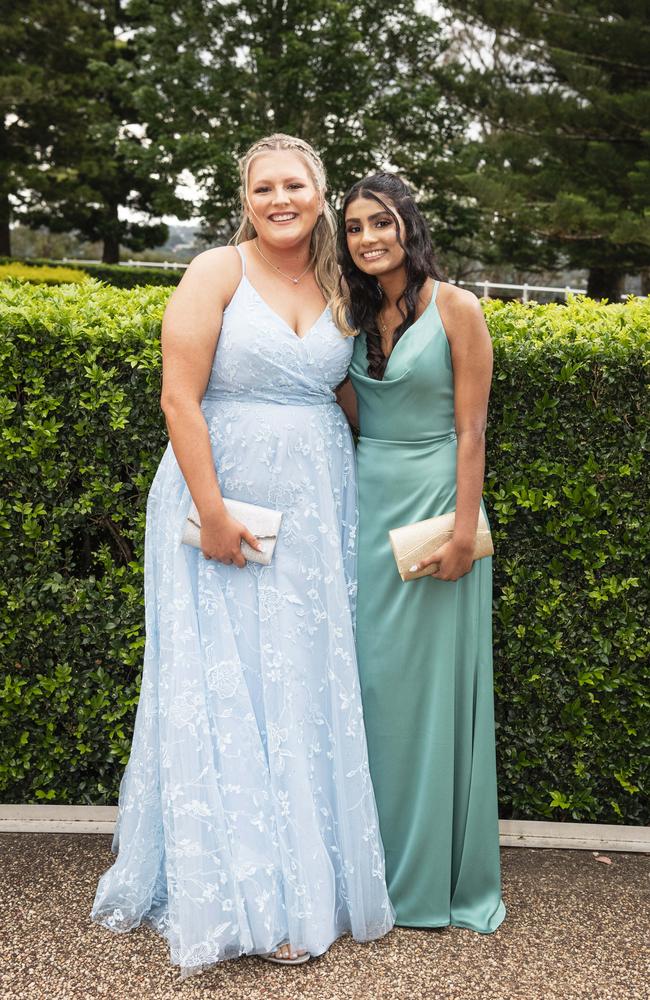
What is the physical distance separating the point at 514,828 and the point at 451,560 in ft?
4.29

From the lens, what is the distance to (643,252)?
1831cm

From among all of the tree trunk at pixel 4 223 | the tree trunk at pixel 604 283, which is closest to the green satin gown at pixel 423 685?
the tree trunk at pixel 604 283

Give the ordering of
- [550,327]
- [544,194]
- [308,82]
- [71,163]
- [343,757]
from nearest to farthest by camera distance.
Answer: [343,757] < [550,327] < [544,194] < [308,82] < [71,163]

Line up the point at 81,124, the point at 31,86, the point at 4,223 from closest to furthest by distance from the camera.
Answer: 1. the point at 31,86
2. the point at 81,124
3. the point at 4,223

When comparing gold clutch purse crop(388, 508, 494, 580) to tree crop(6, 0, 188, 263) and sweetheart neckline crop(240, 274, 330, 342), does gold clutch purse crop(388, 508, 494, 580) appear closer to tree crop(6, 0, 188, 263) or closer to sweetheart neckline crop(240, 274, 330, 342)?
sweetheart neckline crop(240, 274, 330, 342)

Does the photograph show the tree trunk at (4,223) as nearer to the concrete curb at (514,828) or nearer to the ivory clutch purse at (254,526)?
the concrete curb at (514,828)

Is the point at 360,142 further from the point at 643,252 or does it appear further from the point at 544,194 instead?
the point at 643,252

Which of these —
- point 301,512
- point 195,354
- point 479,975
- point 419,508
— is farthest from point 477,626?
point 195,354

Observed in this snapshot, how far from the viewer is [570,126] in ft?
59.8

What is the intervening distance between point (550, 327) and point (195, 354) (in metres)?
1.45

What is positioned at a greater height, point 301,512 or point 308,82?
point 308,82

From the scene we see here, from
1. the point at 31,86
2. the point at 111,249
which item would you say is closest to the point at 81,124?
the point at 31,86

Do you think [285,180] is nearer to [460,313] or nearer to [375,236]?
[375,236]

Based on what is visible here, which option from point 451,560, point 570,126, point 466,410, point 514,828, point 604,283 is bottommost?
point 514,828
